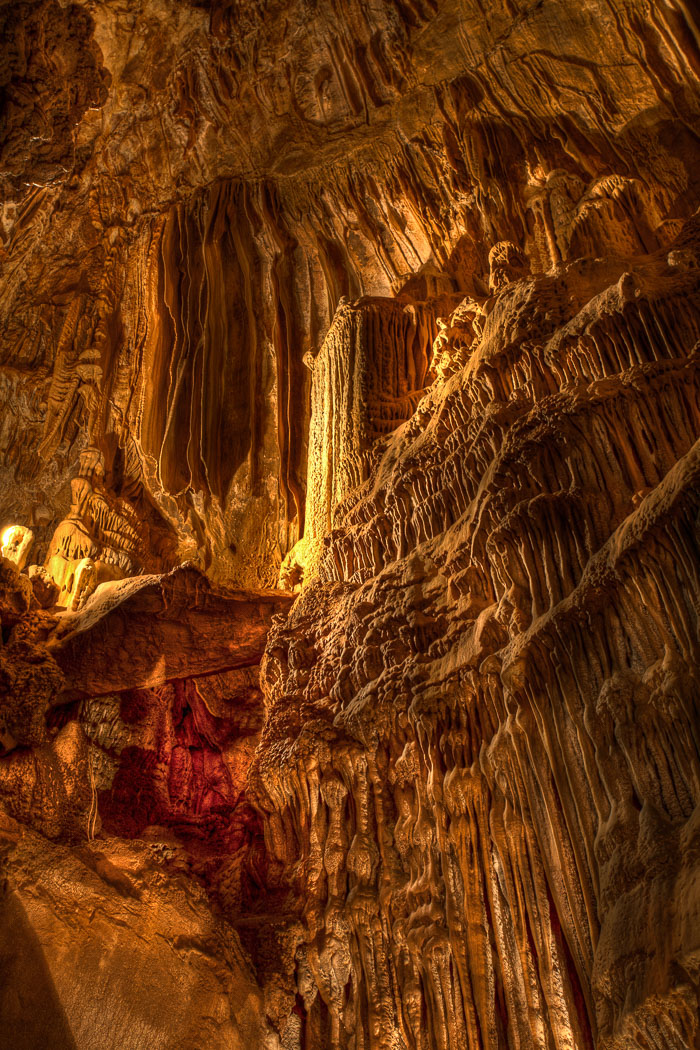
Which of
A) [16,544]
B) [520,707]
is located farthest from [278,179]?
[520,707]

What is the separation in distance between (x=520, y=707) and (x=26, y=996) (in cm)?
267

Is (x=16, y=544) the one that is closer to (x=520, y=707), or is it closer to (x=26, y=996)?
(x=26, y=996)

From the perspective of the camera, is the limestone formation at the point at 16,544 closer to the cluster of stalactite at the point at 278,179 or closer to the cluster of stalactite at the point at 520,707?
the cluster of stalactite at the point at 278,179

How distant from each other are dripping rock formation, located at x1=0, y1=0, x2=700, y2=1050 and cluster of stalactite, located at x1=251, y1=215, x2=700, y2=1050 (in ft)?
0.06

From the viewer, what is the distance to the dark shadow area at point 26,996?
157 inches

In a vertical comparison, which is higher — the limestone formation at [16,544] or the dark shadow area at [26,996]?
the limestone formation at [16,544]

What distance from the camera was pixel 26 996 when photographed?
13.3 feet

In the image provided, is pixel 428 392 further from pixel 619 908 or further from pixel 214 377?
pixel 619 908

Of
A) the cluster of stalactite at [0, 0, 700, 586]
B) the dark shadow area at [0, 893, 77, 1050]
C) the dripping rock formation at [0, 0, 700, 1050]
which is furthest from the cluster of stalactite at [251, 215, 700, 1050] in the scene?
the cluster of stalactite at [0, 0, 700, 586]

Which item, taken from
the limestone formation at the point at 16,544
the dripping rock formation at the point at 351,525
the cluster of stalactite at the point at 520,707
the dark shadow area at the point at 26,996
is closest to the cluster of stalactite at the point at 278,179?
the dripping rock formation at the point at 351,525

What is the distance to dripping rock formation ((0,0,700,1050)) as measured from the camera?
3588mm

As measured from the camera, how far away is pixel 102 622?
6125 mm

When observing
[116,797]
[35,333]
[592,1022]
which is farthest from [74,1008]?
[35,333]

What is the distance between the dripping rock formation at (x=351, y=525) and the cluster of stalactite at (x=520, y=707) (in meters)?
0.02
